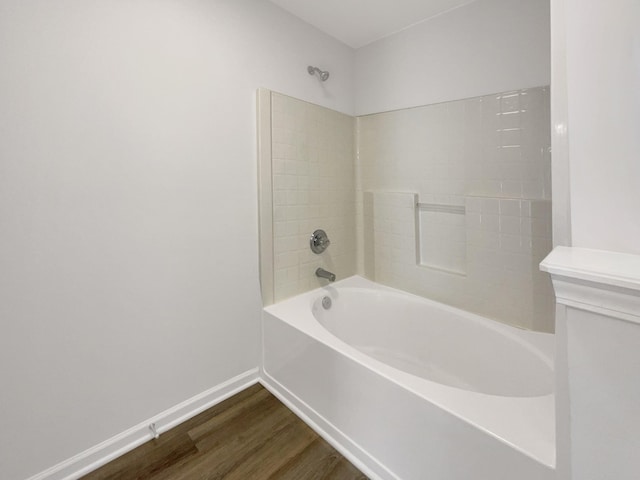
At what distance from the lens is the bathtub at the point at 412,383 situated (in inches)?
35.6

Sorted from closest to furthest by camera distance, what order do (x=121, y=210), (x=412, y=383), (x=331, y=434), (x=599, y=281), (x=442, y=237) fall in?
(x=599, y=281), (x=412, y=383), (x=121, y=210), (x=331, y=434), (x=442, y=237)

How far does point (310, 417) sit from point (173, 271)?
1056mm

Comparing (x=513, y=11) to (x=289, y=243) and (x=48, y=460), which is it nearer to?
(x=289, y=243)

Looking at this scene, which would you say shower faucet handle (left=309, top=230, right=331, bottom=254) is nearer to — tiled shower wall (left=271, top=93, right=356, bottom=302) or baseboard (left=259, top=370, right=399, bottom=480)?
tiled shower wall (left=271, top=93, right=356, bottom=302)

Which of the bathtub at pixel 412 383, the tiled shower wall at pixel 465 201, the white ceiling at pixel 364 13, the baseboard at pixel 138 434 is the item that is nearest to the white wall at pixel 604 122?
the bathtub at pixel 412 383

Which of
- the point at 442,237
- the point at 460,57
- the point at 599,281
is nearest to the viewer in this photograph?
the point at 599,281

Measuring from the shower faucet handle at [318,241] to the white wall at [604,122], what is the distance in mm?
1528

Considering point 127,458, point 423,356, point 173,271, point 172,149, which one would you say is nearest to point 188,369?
point 127,458

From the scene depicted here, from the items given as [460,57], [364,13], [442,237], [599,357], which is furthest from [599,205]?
[364,13]

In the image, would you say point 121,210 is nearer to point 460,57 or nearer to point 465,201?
point 465,201

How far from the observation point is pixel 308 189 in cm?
203

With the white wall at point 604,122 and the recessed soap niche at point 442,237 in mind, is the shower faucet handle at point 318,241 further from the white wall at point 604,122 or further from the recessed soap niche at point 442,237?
the white wall at point 604,122

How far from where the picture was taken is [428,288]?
2035mm

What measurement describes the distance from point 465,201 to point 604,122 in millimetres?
1188
